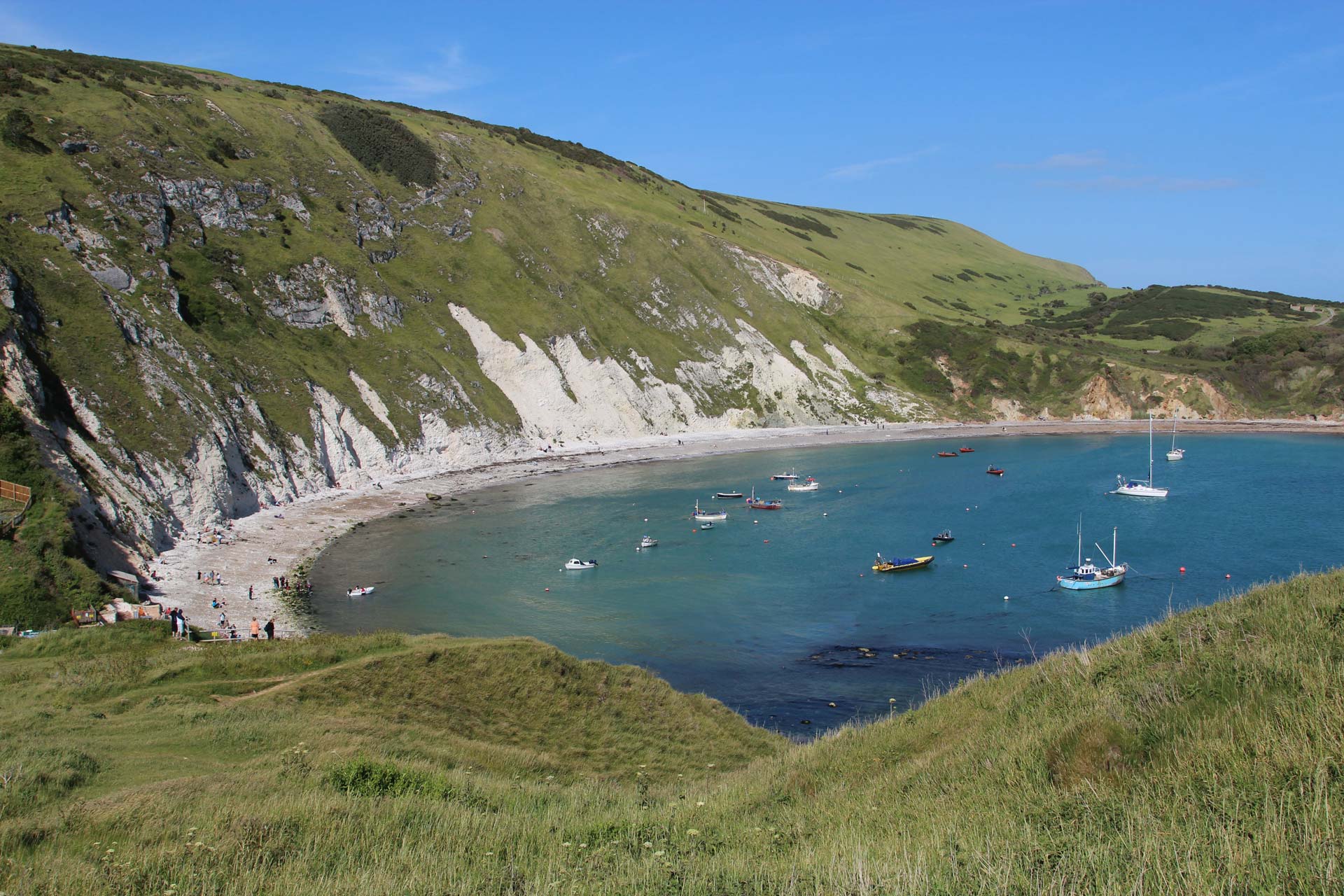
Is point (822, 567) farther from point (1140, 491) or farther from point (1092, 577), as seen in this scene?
point (1140, 491)

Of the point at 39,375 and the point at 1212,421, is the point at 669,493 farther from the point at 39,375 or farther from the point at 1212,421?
the point at 1212,421

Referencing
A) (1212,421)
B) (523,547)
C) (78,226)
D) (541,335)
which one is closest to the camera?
(523,547)

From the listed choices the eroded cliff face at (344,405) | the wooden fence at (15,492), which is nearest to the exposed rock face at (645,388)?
the eroded cliff face at (344,405)

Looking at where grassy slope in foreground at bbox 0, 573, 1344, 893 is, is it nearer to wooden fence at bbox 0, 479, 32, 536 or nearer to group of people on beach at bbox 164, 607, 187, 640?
group of people on beach at bbox 164, 607, 187, 640

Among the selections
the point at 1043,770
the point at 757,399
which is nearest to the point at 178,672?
the point at 1043,770

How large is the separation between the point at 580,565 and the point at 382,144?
92.9 meters

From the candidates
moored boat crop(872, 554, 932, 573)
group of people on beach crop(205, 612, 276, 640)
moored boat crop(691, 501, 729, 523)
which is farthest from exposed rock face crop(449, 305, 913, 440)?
group of people on beach crop(205, 612, 276, 640)

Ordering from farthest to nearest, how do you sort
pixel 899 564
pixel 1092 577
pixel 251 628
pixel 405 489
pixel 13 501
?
pixel 405 489 → pixel 899 564 → pixel 1092 577 → pixel 251 628 → pixel 13 501

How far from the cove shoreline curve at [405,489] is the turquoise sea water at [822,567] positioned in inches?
110

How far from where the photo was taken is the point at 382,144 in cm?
13025

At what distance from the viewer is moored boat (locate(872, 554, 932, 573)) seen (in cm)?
6356

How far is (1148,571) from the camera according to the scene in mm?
61250

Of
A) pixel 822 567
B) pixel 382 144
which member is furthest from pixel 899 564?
pixel 382 144

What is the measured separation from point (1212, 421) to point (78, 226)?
547ft
